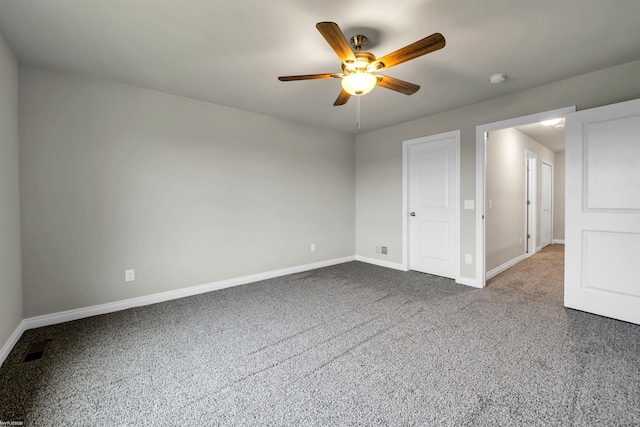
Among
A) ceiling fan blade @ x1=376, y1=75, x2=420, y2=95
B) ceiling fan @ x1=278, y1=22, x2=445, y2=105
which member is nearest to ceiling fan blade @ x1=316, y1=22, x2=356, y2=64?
ceiling fan @ x1=278, y1=22, x2=445, y2=105

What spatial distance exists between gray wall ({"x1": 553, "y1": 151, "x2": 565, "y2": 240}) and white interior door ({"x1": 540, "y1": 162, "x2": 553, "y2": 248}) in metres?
0.40

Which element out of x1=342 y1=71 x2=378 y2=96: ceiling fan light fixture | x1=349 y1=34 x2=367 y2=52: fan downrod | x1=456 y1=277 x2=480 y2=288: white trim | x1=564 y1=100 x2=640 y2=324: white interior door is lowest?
x1=456 y1=277 x2=480 y2=288: white trim

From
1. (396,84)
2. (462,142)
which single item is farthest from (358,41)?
(462,142)

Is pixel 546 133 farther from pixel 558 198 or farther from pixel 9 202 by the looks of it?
pixel 9 202

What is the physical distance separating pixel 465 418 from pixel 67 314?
3.39m

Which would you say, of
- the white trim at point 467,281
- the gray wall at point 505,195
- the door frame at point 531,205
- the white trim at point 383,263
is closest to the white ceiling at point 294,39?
the gray wall at point 505,195

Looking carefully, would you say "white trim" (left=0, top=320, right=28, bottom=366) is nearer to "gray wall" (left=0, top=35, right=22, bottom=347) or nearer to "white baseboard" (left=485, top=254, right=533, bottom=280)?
"gray wall" (left=0, top=35, right=22, bottom=347)

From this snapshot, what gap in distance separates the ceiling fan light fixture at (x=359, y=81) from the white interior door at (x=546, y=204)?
601 cm

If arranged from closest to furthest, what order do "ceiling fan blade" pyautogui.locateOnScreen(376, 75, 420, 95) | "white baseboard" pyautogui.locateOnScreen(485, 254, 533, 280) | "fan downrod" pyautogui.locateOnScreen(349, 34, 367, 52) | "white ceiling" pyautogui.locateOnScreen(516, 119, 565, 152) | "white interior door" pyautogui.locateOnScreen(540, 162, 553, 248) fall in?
1. "fan downrod" pyautogui.locateOnScreen(349, 34, 367, 52)
2. "ceiling fan blade" pyautogui.locateOnScreen(376, 75, 420, 95)
3. "white baseboard" pyautogui.locateOnScreen(485, 254, 533, 280)
4. "white ceiling" pyautogui.locateOnScreen(516, 119, 565, 152)
5. "white interior door" pyautogui.locateOnScreen(540, 162, 553, 248)

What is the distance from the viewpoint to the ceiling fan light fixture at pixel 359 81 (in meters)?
2.04

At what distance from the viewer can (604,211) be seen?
2604mm

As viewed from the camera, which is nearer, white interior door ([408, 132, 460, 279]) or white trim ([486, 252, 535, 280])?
white interior door ([408, 132, 460, 279])

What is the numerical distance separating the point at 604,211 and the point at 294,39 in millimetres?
3174

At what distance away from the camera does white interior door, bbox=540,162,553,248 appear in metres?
6.20
